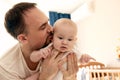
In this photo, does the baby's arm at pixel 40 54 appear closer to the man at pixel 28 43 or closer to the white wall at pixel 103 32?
the man at pixel 28 43

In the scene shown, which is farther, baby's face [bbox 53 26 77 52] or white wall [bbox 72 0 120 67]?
white wall [bbox 72 0 120 67]

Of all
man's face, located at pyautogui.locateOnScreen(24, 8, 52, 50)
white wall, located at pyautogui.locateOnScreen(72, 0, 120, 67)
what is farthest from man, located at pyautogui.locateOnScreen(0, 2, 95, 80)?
white wall, located at pyautogui.locateOnScreen(72, 0, 120, 67)

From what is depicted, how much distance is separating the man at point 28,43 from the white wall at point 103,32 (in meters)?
2.65

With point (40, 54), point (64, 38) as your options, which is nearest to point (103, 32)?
point (64, 38)

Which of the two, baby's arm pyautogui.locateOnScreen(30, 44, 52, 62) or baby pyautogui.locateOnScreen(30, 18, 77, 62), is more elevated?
baby pyautogui.locateOnScreen(30, 18, 77, 62)

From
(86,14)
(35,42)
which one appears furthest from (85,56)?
(86,14)

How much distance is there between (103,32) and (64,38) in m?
2.97

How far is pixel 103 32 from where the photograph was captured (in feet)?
12.7

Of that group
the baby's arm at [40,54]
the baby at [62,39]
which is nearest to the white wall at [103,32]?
the baby at [62,39]

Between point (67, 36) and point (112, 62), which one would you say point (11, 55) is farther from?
point (112, 62)

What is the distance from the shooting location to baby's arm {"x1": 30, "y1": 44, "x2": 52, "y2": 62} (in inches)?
35.9

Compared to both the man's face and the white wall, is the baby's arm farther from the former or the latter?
the white wall

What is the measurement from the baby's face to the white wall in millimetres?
2570

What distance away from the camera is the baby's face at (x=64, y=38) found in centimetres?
97
